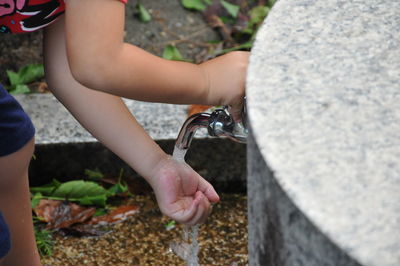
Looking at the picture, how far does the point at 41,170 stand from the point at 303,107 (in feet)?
5.50

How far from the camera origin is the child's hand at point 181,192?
1781 millimetres

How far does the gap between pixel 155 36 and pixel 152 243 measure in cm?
122

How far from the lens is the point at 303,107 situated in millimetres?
1229

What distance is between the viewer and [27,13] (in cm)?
185

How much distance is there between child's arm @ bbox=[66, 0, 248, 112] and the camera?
5.10ft

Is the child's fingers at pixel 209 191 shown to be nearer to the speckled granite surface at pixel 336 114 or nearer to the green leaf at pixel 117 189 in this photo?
the speckled granite surface at pixel 336 114

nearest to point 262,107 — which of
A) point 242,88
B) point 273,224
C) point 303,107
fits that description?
point 303,107

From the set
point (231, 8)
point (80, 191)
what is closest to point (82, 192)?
point (80, 191)

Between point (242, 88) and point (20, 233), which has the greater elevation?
point (242, 88)

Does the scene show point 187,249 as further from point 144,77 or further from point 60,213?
point 144,77

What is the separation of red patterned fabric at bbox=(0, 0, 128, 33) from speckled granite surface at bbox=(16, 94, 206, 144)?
853 mm

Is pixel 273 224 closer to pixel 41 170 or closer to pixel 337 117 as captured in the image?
pixel 337 117

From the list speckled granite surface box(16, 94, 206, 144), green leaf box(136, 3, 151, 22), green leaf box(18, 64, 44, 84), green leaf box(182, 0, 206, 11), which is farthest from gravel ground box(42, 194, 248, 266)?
green leaf box(182, 0, 206, 11)

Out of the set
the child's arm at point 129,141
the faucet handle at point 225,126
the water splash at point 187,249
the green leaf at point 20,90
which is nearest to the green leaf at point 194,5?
the green leaf at point 20,90
